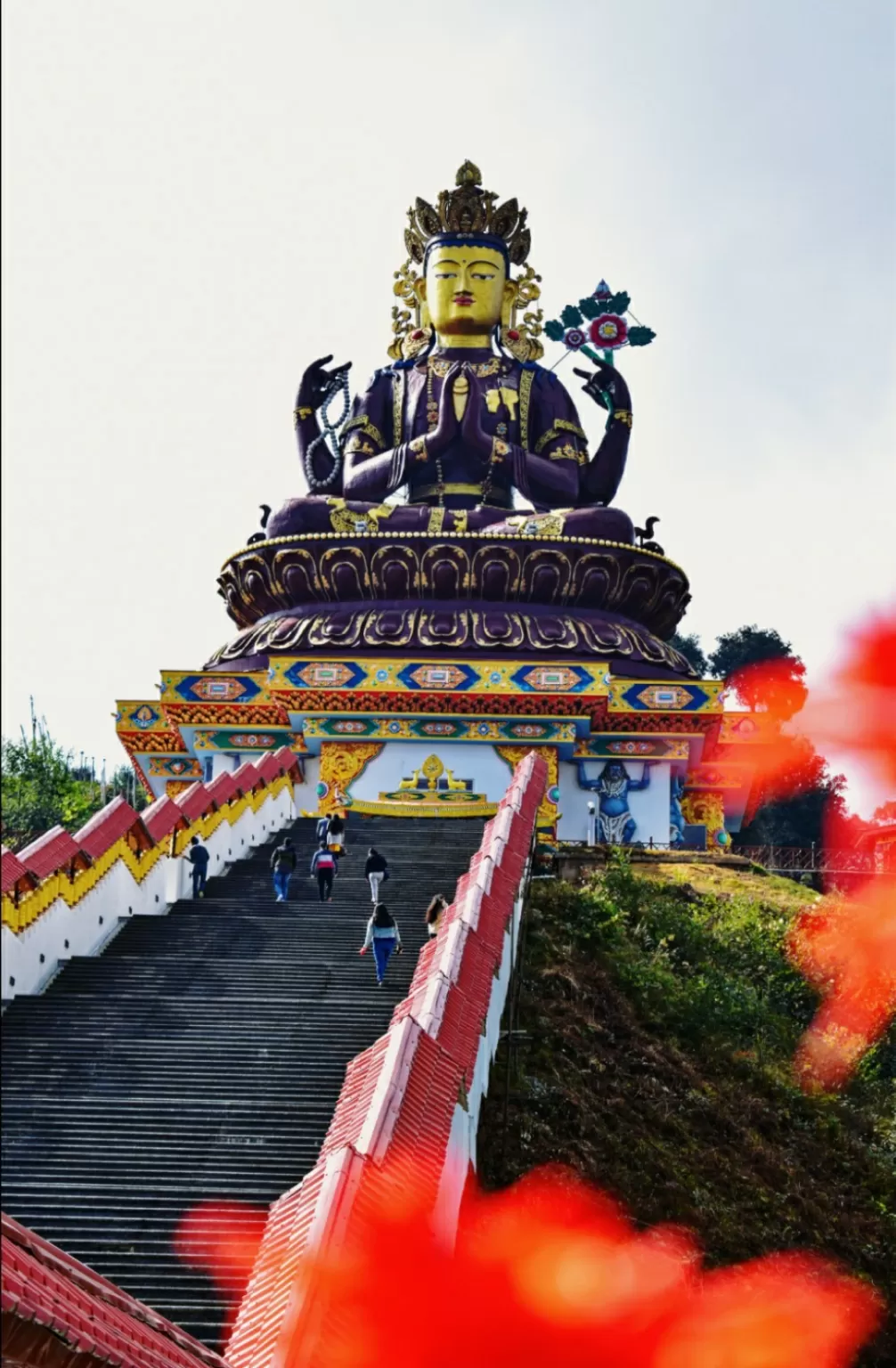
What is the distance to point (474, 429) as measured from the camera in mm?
27922

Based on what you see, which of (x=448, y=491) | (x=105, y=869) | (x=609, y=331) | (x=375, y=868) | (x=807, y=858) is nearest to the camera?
(x=105, y=869)

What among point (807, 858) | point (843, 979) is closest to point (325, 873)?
point (843, 979)

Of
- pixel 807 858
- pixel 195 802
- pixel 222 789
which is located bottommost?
pixel 807 858

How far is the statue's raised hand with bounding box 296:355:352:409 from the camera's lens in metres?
30.1

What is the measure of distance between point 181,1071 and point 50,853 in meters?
2.74

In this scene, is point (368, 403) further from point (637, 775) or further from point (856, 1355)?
point (856, 1355)

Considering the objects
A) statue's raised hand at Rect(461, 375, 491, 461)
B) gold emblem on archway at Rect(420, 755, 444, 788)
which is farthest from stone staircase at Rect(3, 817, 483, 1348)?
statue's raised hand at Rect(461, 375, 491, 461)

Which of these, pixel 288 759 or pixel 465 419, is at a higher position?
pixel 465 419

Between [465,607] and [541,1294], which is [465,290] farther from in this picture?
[541,1294]

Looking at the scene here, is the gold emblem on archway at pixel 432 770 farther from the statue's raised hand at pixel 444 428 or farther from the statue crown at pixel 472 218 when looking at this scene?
the statue crown at pixel 472 218

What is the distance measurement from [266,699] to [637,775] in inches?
221

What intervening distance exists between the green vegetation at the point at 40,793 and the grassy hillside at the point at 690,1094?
1493cm

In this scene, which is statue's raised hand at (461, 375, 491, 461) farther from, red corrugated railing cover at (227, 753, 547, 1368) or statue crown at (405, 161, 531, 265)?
red corrugated railing cover at (227, 753, 547, 1368)

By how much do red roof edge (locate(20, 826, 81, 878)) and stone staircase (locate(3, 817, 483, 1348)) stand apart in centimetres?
85
